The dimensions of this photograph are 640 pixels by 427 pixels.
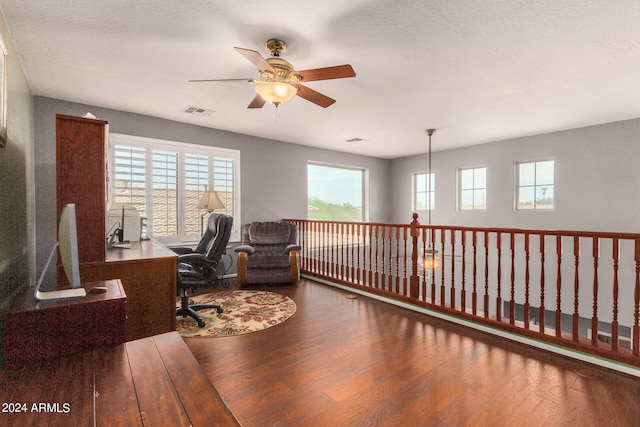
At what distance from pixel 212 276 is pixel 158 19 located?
218 centimetres

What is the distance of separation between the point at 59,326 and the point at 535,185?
6646 mm

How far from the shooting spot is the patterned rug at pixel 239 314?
2.85 metres

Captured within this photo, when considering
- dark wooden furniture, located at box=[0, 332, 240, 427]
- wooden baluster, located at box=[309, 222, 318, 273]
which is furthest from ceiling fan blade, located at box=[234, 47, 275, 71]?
wooden baluster, located at box=[309, 222, 318, 273]

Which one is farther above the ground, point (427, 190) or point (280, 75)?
point (280, 75)

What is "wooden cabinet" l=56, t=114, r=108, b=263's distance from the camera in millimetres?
2086

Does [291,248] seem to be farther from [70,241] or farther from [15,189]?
[70,241]

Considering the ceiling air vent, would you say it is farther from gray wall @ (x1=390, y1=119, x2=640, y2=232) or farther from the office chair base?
gray wall @ (x1=390, y1=119, x2=640, y2=232)

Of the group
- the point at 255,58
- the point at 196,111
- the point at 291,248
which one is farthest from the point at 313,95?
the point at 291,248

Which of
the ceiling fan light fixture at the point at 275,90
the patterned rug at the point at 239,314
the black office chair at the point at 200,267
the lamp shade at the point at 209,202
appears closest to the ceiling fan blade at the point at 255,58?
the ceiling fan light fixture at the point at 275,90

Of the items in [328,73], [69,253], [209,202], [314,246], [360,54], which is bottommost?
[314,246]

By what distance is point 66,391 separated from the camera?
92 centimetres

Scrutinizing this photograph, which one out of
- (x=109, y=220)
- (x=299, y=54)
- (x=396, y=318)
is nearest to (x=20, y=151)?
(x=109, y=220)

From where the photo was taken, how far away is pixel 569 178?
198 inches

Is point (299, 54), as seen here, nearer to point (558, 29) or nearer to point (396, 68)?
point (396, 68)
